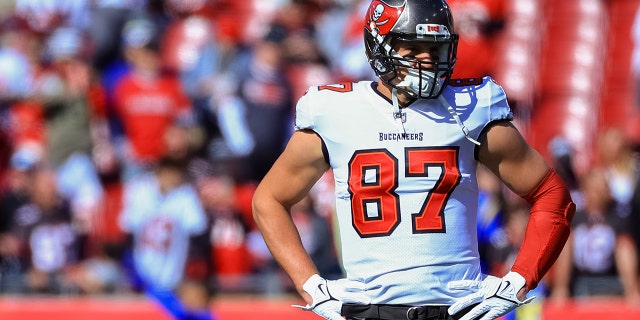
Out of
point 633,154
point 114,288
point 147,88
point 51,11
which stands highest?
point 51,11

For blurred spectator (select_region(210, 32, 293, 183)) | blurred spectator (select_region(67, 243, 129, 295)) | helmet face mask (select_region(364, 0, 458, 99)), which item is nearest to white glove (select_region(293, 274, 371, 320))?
helmet face mask (select_region(364, 0, 458, 99))

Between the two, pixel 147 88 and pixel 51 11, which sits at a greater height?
pixel 51 11

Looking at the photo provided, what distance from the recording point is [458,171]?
4082 mm

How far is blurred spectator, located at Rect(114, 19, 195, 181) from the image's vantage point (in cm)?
1067

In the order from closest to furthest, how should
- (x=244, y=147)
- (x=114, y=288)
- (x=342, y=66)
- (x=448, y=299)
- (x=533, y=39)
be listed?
1. (x=448, y=299)
2. (x=114, y=288)
3. (x=244, y=147)
4. (x=342, y=66)
5. (x=533, y=39)

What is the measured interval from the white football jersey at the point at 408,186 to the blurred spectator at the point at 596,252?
4398 millimetres

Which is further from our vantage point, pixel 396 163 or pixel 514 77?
pixel 514 77

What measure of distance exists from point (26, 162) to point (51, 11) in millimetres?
2439

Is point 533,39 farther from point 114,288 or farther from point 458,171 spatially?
point 458,171

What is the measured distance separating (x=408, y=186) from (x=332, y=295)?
43 cm

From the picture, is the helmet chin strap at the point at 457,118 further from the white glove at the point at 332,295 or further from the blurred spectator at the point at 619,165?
the blurred spectator at the point at 619,165

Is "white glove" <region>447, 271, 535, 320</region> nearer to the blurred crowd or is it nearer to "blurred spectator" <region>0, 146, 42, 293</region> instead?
the blurred crowd

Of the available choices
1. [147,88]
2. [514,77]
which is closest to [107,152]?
[147,88]

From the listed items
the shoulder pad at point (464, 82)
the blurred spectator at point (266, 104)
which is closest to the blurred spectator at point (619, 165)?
the blurred spectator at point (266, 104)
